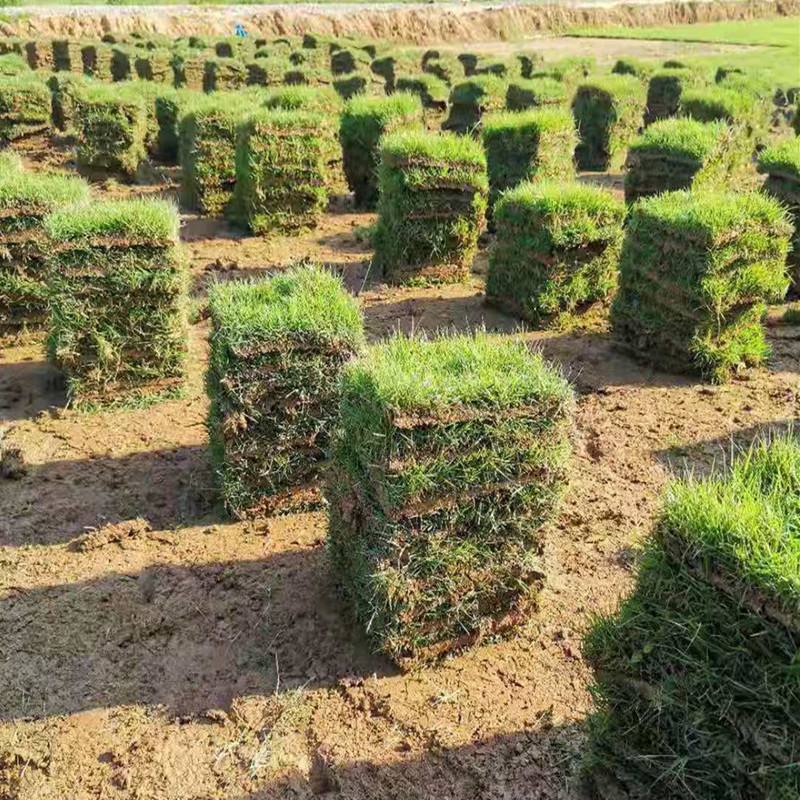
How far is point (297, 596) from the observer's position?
523 cm

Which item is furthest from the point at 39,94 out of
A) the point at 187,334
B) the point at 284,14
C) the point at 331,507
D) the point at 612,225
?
the point at 284,14

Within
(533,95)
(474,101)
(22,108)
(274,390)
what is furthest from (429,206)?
(22,108)

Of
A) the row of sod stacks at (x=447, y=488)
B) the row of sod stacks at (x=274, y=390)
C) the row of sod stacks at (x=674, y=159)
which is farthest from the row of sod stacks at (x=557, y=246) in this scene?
the row of sod stacks at (x=447, y=488)

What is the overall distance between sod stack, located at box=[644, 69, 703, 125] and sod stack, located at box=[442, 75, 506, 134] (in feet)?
18.6

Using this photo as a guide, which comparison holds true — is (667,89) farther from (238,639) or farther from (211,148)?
(238,639)

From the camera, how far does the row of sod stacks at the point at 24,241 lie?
8.13m

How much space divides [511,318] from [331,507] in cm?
510

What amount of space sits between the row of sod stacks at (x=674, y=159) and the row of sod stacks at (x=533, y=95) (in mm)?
4511

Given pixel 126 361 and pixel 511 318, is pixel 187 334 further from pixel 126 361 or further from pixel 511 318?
pixel 511 318

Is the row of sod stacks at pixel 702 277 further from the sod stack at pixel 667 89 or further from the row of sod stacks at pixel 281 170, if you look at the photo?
the sod stack at pixel 667 89

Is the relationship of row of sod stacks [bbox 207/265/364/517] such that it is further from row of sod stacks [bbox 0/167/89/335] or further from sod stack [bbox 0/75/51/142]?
sod stack [bbox 0/75/51/142]

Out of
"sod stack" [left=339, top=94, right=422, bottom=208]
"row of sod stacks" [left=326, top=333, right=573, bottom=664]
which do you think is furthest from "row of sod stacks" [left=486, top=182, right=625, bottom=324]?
"sod stack" [left=339, top=94, right=422, bottom=208]

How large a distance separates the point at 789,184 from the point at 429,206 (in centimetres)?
451

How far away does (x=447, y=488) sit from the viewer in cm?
438
